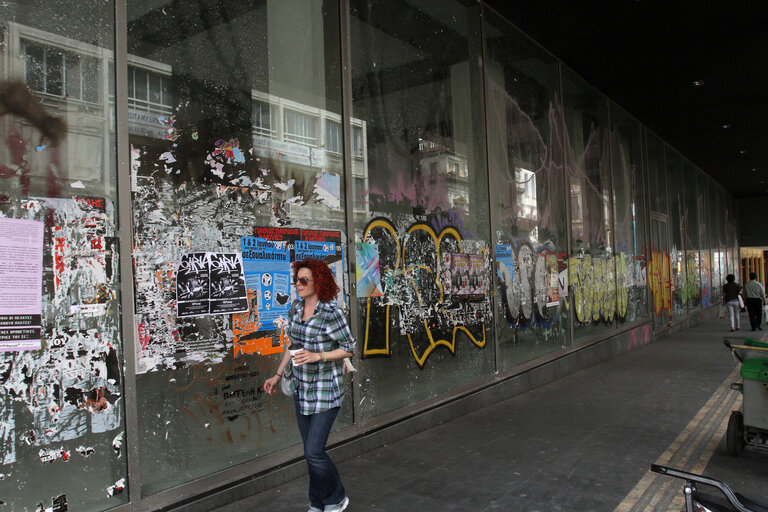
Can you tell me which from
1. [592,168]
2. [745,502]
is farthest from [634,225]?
[745,502]

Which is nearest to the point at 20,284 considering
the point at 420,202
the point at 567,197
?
the point at 420,202

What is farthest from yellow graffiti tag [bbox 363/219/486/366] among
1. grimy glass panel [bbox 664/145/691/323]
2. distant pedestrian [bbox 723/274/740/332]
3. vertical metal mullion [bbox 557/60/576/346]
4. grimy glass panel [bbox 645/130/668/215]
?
grimy glass panel [bbox 664/145/691/323]

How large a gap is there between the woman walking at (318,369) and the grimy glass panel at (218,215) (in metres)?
0.81

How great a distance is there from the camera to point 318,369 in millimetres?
3545

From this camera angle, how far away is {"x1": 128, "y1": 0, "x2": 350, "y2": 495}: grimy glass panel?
3.87m

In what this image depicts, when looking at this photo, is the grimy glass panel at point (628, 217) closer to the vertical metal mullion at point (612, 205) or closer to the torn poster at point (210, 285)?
the vertical metal mullion at point (612, 205)

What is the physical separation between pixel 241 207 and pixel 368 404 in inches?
93.2

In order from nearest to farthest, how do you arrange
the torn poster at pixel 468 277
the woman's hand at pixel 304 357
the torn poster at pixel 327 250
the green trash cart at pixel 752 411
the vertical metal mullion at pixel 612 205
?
the woman's hand at pixel 304 357, the green trash cart at pixel 752 411, the torn poster at pixel 327 250, the torn poster at pixel 468 277, the vertical metal mullion at pixel 612 205

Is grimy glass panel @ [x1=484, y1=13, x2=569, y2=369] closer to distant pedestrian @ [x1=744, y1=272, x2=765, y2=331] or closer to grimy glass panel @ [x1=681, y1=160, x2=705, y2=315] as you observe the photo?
distant pedestrian @ [x1=744, y1=272, x2=765, y2=331]

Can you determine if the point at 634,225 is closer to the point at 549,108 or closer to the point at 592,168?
the point at 592,168

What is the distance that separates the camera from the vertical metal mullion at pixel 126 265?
3613 millimetres

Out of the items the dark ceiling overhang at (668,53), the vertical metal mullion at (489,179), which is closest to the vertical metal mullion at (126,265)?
the vertical metal mullion at (489,179)

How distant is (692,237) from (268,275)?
19.2 meters

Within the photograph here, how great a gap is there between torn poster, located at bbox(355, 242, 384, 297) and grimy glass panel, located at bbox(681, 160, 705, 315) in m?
15.5
